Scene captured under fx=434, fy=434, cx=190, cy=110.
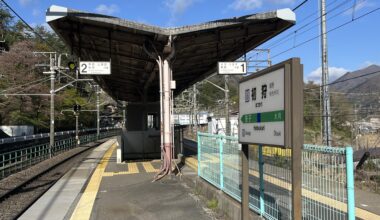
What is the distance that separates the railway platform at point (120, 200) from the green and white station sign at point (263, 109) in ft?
11.3

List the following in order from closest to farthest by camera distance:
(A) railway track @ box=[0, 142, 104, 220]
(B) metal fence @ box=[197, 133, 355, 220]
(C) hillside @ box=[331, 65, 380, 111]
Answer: (B) metal fence @ box=[197, 133, 355, 220], (A) railway track @ box=[0, 142, 104, 220], (C) hillside @ box=[331, 65, 380, 111]

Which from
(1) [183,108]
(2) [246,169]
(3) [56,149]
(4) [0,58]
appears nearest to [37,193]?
(2) [246,169]

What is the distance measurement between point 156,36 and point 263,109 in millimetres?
8787

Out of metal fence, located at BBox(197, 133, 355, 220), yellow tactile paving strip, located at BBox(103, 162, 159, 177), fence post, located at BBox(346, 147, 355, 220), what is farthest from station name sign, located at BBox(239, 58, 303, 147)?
yellow tactile paving strip, located at BBox(103, 162, 159, 177)

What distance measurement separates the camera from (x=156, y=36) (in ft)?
44.2

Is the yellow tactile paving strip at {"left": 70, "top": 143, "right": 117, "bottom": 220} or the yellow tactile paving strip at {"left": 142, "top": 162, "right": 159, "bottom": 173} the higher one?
the yellow tactile paving strip at {"left": 142, "top": 162, "right": 159, "bottom": 173}

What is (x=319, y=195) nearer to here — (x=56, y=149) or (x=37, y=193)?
(x=37, y=193)

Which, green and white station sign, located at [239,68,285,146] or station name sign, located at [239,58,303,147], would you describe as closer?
station name sign, located at [239,58,303,147]

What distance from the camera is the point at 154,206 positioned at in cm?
980

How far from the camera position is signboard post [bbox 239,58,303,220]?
4.45m

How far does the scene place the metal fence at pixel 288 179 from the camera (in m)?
4.32

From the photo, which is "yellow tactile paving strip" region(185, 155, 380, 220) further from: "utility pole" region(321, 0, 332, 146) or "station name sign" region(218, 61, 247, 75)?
"station name sign" region(218, 61, 247, 75)

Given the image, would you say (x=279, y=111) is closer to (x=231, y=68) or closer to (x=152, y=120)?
(x=231, y=68)

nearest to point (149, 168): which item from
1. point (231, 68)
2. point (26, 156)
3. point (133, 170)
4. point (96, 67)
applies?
point (133, 170)
